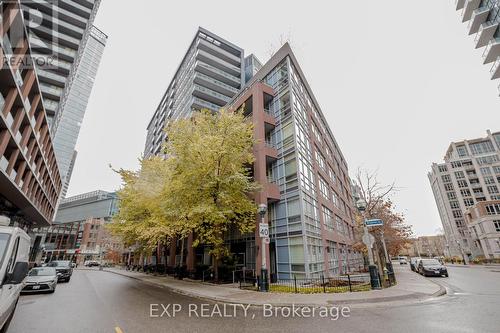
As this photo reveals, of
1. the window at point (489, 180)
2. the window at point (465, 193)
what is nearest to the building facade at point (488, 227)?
the window at point (465, 193)

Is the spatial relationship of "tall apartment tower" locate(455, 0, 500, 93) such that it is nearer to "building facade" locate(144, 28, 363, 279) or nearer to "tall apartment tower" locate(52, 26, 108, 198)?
"building facade" locate(144, 28, 363, 279)

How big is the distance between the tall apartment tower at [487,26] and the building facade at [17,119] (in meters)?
45.8

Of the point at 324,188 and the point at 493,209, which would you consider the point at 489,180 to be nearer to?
the point at 493,209

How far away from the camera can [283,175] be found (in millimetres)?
22094

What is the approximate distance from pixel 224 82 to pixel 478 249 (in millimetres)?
84127

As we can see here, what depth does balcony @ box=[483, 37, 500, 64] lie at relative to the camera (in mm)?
27312

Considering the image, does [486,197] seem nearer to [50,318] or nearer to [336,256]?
[336,256]

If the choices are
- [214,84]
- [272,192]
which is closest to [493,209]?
[272,192]

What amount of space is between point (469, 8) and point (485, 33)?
4.50 metres

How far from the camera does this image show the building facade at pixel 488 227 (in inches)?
2179

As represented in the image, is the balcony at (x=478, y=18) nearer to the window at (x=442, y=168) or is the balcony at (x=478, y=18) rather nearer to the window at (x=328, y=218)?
the window at (x=328, y=218)

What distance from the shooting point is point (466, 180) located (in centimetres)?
8200

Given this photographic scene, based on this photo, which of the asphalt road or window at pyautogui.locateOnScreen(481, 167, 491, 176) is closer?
the asphalt road

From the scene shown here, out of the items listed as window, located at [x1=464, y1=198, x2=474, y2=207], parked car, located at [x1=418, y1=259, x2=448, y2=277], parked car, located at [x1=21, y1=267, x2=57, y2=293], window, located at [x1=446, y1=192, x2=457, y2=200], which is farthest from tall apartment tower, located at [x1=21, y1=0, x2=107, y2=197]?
window, located at [x1=446, y1=192, x2=457, y2=200]
